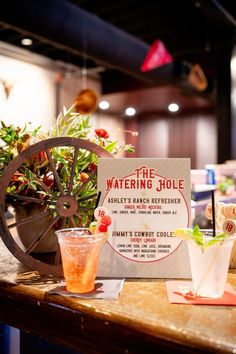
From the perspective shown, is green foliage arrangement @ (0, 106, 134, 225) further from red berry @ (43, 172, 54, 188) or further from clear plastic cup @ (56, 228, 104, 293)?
clear plastic cup @ (56, 228, 104, 293)

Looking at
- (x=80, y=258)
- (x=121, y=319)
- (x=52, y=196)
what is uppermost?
(x=52, y=196)

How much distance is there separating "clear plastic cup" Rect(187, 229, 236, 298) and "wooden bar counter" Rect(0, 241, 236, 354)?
0.22ft

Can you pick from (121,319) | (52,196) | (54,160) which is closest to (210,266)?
(121,319)

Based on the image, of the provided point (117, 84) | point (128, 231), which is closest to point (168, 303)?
point (128, 231)

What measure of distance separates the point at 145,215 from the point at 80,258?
24cm

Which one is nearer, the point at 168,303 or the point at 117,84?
the point at 168,303

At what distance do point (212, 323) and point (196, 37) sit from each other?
7.55 metres

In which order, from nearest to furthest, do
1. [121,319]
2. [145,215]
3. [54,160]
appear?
[121,319] < [145,215] < [54,160]

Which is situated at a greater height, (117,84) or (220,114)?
(117,84)

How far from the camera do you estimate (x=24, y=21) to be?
14.9 feet

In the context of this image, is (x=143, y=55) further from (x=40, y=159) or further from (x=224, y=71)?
(x=40, y=159)

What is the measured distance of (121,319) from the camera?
2.64 feet

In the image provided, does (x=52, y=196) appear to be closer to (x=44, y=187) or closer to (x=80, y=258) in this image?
(x=44, y=187)

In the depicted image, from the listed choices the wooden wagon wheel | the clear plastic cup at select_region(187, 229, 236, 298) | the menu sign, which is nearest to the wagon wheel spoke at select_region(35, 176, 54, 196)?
the wooden wagon wheel
